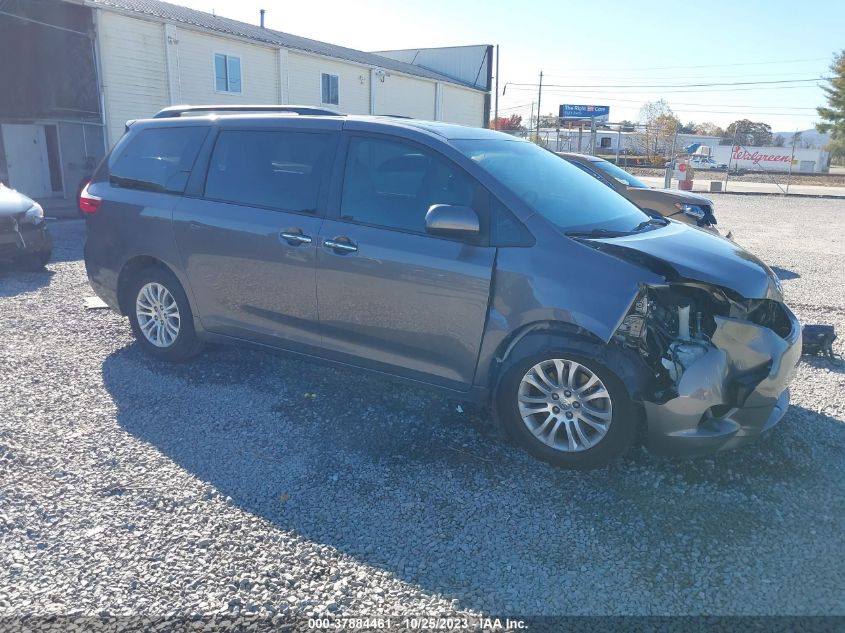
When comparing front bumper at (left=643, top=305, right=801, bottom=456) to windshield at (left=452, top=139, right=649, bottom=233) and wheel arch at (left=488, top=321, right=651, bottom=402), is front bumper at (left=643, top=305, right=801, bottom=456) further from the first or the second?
windshield at (left=452, top=139, right=649, bottom=233)

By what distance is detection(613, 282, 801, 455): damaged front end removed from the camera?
341cm

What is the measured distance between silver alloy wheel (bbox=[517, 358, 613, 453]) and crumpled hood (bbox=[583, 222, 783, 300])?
0.68m

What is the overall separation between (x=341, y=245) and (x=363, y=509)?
5.47 feet

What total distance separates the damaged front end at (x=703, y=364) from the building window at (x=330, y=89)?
2478cm

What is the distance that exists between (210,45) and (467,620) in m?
21.8

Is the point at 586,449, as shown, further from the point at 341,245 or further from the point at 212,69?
the point at 212,69

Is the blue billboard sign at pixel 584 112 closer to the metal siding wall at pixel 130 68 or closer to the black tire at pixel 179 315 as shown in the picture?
the metal siding wall at pixel 130 68

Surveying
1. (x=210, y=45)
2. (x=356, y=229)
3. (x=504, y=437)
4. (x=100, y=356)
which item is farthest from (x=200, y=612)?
(x=210, y=45)

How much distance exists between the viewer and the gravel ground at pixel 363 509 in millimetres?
2740

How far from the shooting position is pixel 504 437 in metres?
3.98

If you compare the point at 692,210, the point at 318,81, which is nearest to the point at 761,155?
the point at 318,81

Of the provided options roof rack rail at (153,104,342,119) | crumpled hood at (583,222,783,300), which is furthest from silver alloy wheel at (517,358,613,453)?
roof rack rail at (153,104,342,119)

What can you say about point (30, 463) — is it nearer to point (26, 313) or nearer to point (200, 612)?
point (200, 612)

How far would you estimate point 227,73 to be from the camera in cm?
2158
